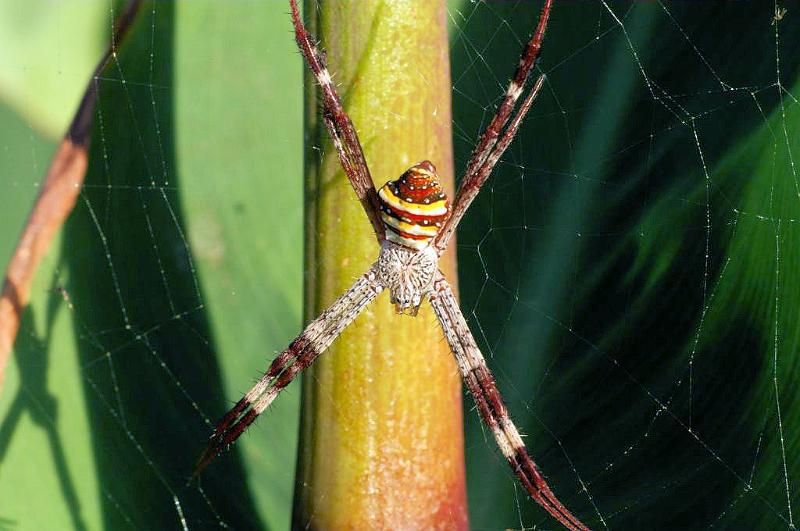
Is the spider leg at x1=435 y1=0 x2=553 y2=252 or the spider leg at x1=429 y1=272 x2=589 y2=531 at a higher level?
the spider leg at x1=435 y1=0 x2=553 y2=252

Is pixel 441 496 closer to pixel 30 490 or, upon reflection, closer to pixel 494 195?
pixel 494 195

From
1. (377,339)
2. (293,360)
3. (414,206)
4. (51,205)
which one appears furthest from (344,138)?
(293,360)

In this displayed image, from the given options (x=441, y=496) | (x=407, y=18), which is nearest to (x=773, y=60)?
(x=407, y=18)

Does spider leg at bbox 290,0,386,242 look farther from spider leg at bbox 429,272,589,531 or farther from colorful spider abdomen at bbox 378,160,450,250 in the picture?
spider leg at bbox 429,272,589,531

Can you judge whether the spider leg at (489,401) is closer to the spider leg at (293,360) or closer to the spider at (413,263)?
the spider at (413,263)

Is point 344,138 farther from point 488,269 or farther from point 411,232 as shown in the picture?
point 488,269

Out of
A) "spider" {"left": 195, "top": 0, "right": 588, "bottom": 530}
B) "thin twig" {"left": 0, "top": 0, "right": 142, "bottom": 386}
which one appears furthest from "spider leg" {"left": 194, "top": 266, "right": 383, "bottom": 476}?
"thin twig" {"left": 0, "top": 0, "right": 142, "bottom": 386}
